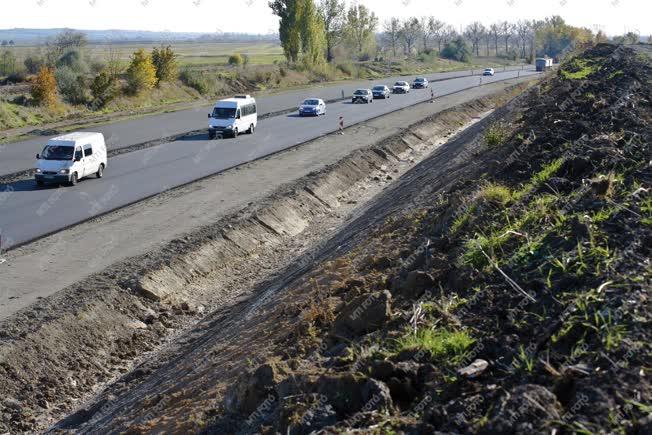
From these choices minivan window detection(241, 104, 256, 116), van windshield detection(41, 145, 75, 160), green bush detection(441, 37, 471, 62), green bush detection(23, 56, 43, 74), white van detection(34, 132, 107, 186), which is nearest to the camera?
white van detection(34, 132, 107, 186)

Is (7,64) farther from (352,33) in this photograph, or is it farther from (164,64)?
(352,33)

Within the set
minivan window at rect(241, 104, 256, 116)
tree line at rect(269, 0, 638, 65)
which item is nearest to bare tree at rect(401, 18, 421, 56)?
tree line at rect(269, 0, 638, 65)

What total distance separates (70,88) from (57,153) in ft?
97.0

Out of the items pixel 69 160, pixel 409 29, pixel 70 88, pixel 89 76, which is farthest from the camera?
pixel 409 29

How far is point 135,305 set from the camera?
15938 millimetres

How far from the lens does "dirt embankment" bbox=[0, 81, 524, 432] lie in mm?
12648

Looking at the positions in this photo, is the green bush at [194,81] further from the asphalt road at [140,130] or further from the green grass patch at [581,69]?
the green grass patch at [581,69]

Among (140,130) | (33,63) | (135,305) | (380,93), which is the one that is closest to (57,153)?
(135,305)

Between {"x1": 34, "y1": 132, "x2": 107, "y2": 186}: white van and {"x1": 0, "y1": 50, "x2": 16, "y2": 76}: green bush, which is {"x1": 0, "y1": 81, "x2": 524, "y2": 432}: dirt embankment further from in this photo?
{"x1": 0, "y1": 50, "x2": 16, "y2": 76}: green bush

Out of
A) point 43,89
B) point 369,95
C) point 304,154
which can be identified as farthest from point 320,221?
point 369,95

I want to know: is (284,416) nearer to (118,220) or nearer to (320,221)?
(118,220)

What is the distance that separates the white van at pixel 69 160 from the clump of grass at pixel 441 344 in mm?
22293

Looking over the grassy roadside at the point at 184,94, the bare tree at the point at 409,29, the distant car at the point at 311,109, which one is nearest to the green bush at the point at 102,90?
the grassy roadside at the point at 184,94

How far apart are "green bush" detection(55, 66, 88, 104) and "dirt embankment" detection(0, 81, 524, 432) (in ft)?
114
